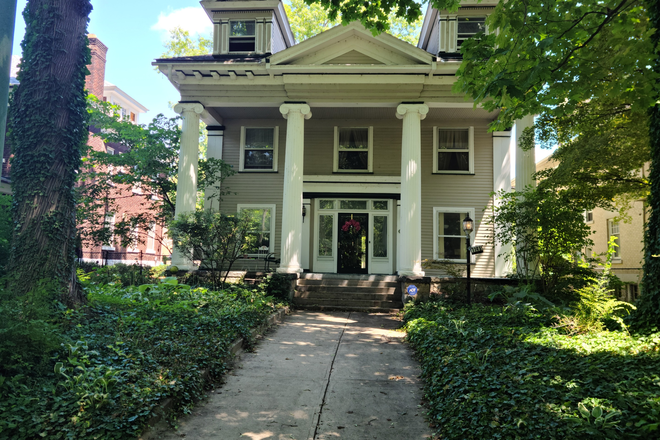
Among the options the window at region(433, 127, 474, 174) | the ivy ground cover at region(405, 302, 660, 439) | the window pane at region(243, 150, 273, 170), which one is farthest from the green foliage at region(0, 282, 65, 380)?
the window at region(433, 127, 474, 174)

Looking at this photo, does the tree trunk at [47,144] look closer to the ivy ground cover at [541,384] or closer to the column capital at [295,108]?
the ivy ground cover at [541,384]

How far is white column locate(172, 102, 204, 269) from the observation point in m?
13.3

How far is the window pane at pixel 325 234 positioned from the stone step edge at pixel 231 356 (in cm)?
459

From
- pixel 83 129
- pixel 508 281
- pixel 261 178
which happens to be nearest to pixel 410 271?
pixel 508 281

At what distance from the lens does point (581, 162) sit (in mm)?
9766

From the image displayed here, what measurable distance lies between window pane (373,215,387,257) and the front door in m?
0.31

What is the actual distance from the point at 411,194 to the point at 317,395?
27.9ft

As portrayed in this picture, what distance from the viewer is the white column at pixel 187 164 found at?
13.3 meters

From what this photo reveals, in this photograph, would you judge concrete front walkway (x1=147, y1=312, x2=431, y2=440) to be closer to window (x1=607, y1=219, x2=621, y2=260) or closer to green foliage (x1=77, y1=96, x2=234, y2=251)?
green foliage (x1=77, y1=96, x2=234, y2=251)

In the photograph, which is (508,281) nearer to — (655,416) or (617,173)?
(617,173)

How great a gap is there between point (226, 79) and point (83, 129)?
720cm

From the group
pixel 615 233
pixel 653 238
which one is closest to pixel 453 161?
pixel 653 238

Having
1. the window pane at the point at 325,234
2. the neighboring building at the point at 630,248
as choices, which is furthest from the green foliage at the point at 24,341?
the neighboring building at the point at 630,248

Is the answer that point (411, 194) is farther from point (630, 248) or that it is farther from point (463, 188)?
point (630, 248)
